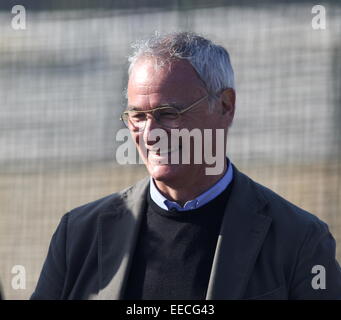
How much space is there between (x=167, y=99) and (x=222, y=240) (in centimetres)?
41

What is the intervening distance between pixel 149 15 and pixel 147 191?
1965 mm

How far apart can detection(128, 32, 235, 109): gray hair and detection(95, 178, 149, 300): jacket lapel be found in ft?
1.22

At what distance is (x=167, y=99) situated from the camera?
2.56 meters

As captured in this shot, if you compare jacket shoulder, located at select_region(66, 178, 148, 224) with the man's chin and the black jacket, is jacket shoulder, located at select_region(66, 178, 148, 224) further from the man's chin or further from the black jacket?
the man's chin

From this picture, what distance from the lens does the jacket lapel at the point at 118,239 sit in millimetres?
2602

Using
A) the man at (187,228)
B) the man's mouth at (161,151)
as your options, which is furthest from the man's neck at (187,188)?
the man's mouth at (161,151)

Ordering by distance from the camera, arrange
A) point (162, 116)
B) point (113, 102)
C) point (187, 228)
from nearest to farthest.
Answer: point (162, 116) → point (187, 228) → point (113, 102)

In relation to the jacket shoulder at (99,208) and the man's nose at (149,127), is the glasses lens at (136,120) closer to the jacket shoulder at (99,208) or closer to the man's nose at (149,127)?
the man's nose at (149,127)

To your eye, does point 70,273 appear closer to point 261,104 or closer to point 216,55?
point 216,55

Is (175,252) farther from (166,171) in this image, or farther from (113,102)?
(113,102)

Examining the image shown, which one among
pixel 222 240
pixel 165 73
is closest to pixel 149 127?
pixel 165 73

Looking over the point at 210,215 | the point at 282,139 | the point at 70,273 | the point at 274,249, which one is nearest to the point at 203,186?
the point at 210,215

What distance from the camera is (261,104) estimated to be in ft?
15.0

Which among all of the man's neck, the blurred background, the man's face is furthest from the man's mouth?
the blurred background
